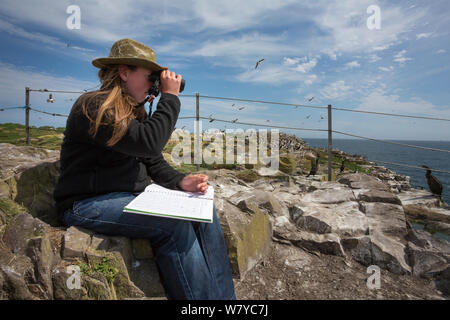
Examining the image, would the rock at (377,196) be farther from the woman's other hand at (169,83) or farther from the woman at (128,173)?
the woman's other hand at (169,83)

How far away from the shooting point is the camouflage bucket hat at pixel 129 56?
5.46 ft

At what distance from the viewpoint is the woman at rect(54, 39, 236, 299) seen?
1.42 metres

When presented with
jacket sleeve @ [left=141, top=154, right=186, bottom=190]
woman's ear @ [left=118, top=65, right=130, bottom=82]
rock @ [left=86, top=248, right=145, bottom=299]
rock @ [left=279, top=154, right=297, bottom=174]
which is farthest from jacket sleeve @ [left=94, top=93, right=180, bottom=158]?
rock @ [left=279, top=154, right=297, bottom=174]

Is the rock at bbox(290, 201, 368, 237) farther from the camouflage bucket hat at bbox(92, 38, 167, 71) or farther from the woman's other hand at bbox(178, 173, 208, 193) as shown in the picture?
the camouflage bucket hat at bbox(92, 38, 167, 71)

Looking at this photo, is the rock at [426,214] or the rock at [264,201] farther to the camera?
the rock at [426,214]

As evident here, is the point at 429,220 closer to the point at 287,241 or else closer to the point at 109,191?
the point at 287,241

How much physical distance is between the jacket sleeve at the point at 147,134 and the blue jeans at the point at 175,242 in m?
0.32

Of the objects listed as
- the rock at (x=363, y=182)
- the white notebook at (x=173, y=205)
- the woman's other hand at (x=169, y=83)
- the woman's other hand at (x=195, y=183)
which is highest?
the woman's other hand at (x=169, y=83)

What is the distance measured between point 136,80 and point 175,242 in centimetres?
113

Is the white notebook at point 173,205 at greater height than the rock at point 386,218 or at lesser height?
greater

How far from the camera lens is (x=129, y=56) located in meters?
1.68

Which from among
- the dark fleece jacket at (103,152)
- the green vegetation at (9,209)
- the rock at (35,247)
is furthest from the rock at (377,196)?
the green vegetation at (9,209)

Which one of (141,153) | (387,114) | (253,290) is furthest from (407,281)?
(387,114)

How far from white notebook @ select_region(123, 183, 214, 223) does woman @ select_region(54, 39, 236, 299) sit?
0.07 metres
